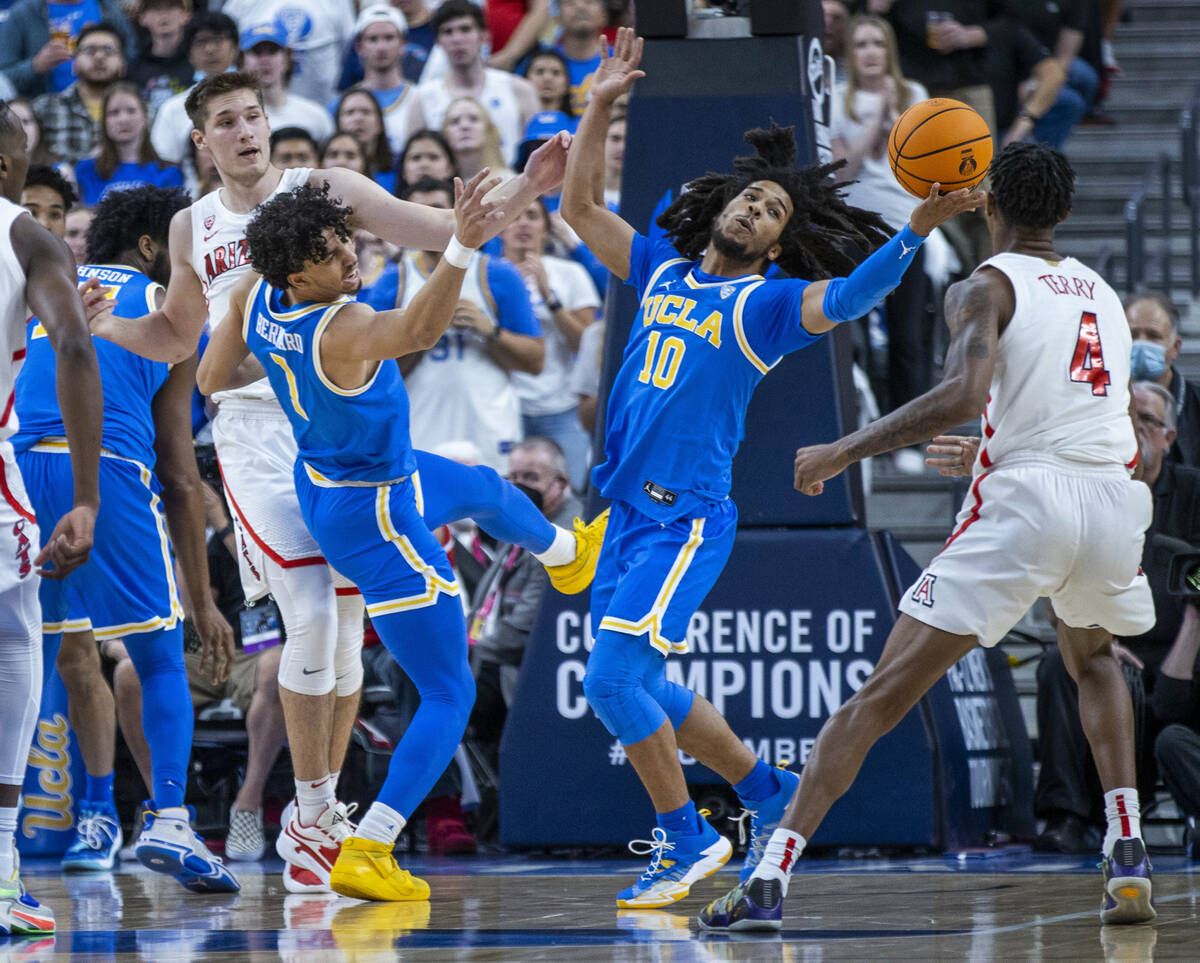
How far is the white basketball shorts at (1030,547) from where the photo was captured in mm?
5305

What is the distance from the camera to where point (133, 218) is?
7445mm

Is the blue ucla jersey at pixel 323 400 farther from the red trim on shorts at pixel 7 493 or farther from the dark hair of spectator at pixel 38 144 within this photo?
the dark hair of spectator at pixel 38 144

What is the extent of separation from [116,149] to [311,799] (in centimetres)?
643

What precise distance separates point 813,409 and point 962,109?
1.92 meters

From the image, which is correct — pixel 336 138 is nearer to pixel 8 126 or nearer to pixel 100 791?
pixel 100 791

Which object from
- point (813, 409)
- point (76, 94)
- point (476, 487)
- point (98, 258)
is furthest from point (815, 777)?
point (76, 94)

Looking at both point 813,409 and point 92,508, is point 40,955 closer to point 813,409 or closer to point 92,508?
point 92,508

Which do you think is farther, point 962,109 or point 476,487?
point 476,487

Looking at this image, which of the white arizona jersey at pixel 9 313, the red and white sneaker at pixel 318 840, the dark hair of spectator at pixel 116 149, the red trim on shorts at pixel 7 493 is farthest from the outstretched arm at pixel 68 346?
the dark hair of spectator at pixel 116 149

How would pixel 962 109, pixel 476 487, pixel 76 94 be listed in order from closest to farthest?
1. pixel 962 109
2. pixel 476 487
3. pixel 76 94

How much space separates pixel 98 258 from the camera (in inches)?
297

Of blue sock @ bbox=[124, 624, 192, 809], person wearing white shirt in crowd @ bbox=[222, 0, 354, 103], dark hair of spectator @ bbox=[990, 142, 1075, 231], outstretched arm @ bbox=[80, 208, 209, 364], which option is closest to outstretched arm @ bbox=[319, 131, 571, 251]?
outstretched arm @ bbox=[80, 208, 209, 364]

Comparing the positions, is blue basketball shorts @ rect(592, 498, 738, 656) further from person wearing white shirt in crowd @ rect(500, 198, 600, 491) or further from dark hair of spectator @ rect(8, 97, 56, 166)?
dark hair of spectator @ rect(8, 97, 56, 166)

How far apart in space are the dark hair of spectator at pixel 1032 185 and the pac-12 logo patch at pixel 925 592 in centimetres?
118
